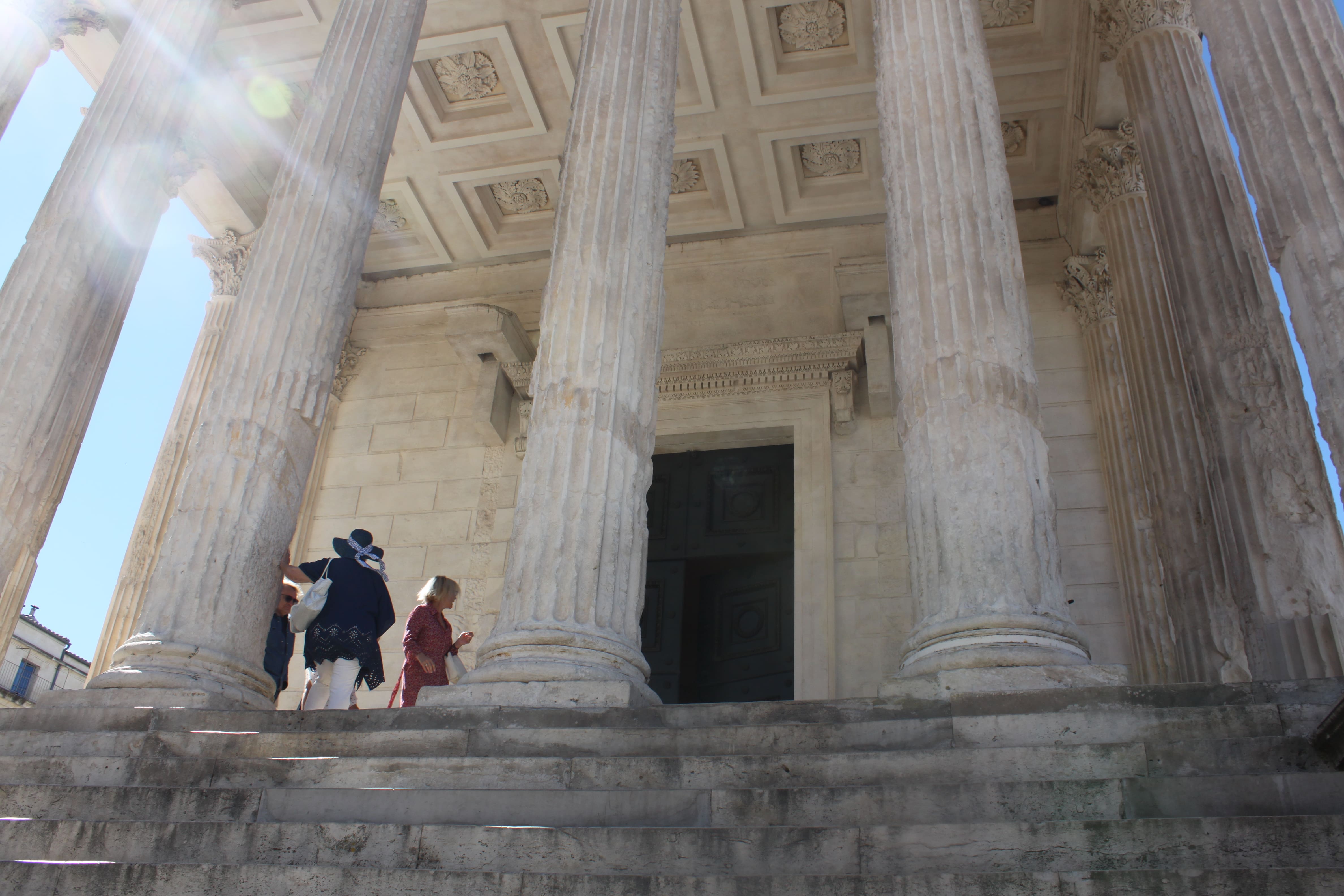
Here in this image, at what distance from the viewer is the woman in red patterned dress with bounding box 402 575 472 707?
28.3 ft

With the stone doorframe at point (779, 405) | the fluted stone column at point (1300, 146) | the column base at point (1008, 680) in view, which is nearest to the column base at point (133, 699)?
the column base at point (1008, 680)

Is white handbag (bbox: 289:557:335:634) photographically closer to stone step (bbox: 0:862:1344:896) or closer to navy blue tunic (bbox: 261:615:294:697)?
navy blue tunic (bbox: 261:615:294:697)

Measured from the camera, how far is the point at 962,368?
7227mm

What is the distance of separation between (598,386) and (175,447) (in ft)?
27.5

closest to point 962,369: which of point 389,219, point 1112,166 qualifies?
point 1112,166

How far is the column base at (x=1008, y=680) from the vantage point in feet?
19.5

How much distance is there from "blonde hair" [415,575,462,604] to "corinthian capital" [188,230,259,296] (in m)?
8.14

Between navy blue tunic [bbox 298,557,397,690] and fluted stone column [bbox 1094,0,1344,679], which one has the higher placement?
fluted stone column [bbox 1094,0,1344,679]

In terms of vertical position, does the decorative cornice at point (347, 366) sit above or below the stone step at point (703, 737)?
above

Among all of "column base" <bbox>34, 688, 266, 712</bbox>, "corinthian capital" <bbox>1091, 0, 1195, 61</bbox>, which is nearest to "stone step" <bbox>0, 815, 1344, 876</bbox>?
"column base" <bbox>34, 688, 266, 712</bbox>

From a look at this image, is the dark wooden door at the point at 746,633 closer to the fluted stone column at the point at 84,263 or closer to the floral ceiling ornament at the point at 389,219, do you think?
the floral ceiling ornament at the point at 389,219

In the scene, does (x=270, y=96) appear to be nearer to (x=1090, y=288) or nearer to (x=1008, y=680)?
(x=1090, y=288)

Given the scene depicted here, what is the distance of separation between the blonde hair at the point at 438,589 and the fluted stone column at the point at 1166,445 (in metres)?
6.52

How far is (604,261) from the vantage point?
830cm
